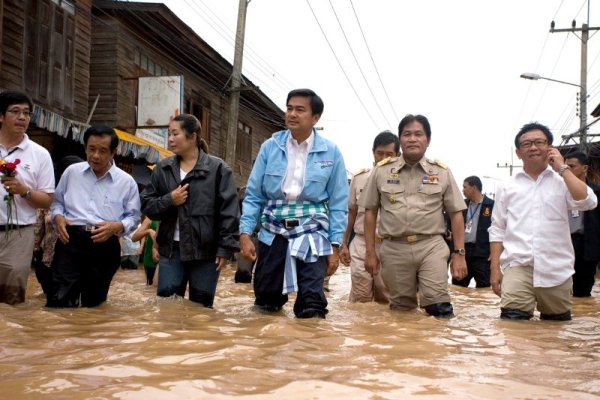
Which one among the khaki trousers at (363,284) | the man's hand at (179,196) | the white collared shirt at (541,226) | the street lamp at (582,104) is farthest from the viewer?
the street lamp at (582,104)

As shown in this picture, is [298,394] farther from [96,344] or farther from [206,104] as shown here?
[206,104]

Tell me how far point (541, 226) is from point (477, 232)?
445 centimetres

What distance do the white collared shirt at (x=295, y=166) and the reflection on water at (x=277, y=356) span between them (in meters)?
1.01

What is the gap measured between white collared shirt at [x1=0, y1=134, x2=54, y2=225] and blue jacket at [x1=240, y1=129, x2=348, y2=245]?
159cm

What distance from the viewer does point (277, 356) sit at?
10.3ft

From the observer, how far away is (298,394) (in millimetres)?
2381

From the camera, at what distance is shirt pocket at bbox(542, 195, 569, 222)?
17.0ft

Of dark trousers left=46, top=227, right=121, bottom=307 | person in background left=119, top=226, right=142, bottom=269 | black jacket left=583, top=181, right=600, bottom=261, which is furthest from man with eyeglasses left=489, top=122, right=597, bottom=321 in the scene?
person in background left=119, top=226, right=142, bottom=269

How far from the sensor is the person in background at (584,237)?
25.7ft

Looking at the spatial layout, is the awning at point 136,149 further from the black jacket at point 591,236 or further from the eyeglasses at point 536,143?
the eyeglasses at point 536,143

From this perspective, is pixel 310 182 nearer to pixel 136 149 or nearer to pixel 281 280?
pixel 281 280

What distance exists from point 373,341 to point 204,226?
1.92 meters

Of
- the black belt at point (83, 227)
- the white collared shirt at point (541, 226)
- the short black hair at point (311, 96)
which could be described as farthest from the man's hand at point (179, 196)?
the white collared shirt at point (541, 226)

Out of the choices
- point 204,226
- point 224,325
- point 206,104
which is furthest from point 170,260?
point 206,104
